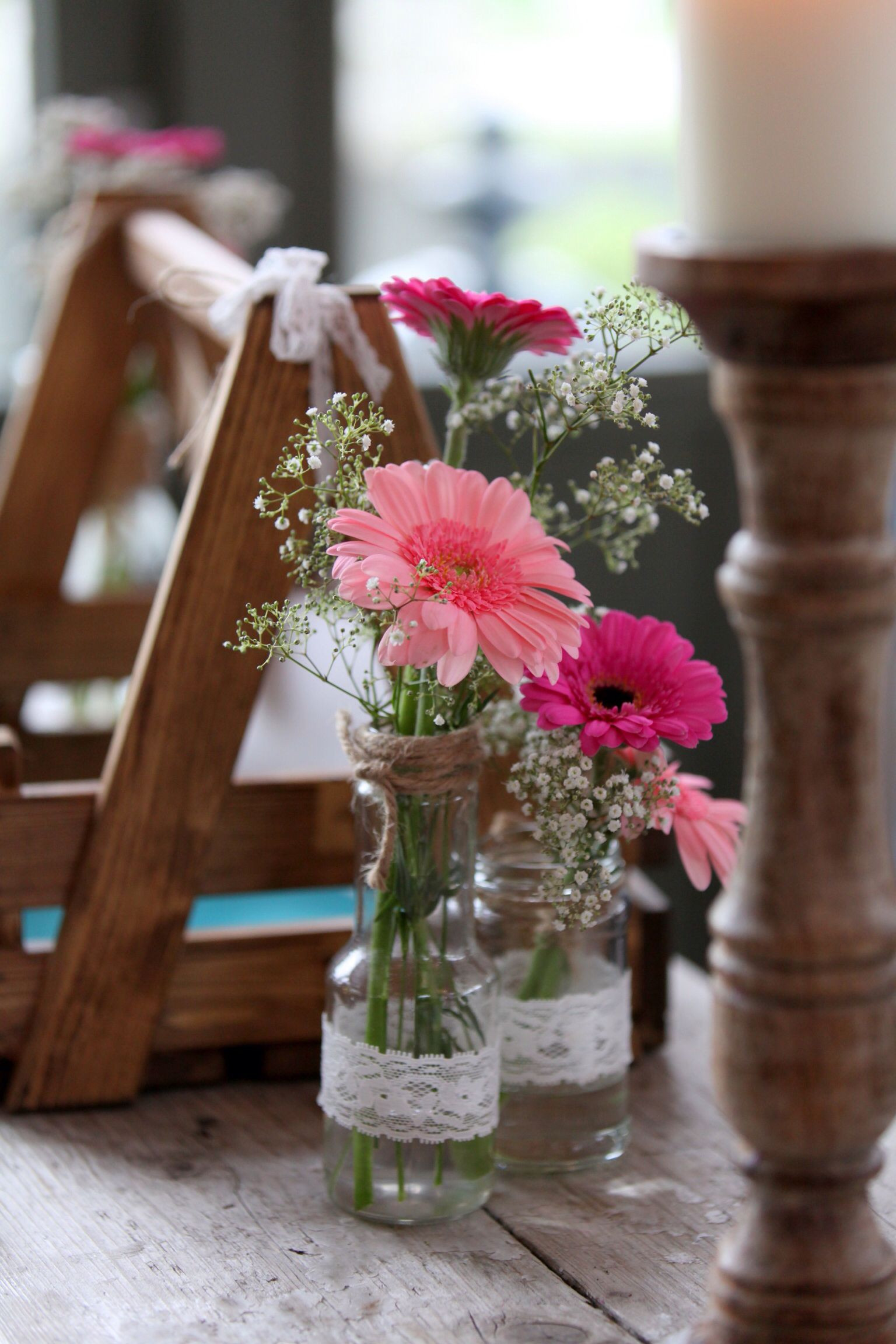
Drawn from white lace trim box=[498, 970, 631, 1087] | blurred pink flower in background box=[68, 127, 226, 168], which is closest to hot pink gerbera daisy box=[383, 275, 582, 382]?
white lace trim box=[498, 970, 631, 1087]

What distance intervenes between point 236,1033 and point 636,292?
0.48 m

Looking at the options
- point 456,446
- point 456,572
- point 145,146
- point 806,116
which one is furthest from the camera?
point 145,146

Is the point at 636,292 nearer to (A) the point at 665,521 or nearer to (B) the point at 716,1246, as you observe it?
(B) the point at 716,1246

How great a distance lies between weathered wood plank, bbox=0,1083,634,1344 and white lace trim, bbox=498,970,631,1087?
0.25 feet

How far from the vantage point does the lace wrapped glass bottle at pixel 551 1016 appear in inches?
31.7

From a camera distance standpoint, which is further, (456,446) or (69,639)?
(69,639)

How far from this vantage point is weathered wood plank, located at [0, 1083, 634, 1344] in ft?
2.22

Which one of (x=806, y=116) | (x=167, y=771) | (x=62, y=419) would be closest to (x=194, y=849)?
(x=167, y=771)

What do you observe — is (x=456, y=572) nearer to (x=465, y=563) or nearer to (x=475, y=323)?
(x=465, y=563)

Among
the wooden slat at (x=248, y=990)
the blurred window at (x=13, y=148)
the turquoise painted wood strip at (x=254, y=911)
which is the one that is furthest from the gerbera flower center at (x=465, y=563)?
the blurred window at (x=13, y=148)

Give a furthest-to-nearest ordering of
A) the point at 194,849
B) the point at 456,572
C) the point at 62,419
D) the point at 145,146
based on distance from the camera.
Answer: the point at 145,146 < the point at 62,419 < the point at 194,849 < the point at 456,572

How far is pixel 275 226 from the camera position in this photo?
2422 mm

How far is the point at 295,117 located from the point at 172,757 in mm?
1813

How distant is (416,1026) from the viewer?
29.4 inches
